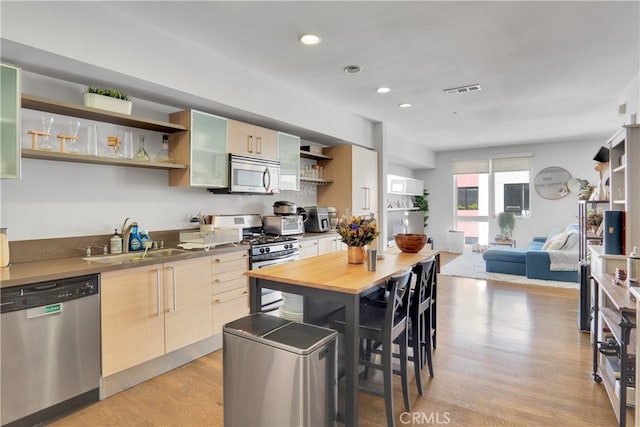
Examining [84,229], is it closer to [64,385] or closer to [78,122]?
[78,122]

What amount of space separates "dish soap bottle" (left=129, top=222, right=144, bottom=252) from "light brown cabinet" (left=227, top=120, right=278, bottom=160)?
114 cm

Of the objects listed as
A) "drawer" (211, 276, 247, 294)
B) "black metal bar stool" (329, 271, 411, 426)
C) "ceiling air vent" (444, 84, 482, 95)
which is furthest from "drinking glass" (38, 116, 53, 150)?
"ceiling air vent" (444, 84, 482, 95)

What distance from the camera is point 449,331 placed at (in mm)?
3557

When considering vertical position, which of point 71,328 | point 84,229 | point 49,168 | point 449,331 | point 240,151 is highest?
point 240,151

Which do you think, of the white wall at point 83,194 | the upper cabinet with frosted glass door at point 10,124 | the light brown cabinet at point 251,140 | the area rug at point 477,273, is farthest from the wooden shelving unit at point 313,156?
the area rug at point 477,273

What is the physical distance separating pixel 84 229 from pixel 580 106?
6146 mm

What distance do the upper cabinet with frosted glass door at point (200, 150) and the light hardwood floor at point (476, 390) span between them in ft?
5.28

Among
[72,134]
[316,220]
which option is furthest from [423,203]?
[72,134]

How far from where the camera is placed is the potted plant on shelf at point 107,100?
2.49m

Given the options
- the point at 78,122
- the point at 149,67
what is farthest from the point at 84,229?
the point at 149,67

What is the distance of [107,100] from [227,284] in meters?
1.77

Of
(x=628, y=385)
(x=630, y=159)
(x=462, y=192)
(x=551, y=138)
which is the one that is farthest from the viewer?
(x=462, y=192)

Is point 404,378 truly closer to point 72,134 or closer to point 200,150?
point 200,150

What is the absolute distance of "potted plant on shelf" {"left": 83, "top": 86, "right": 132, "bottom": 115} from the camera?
249 cm
